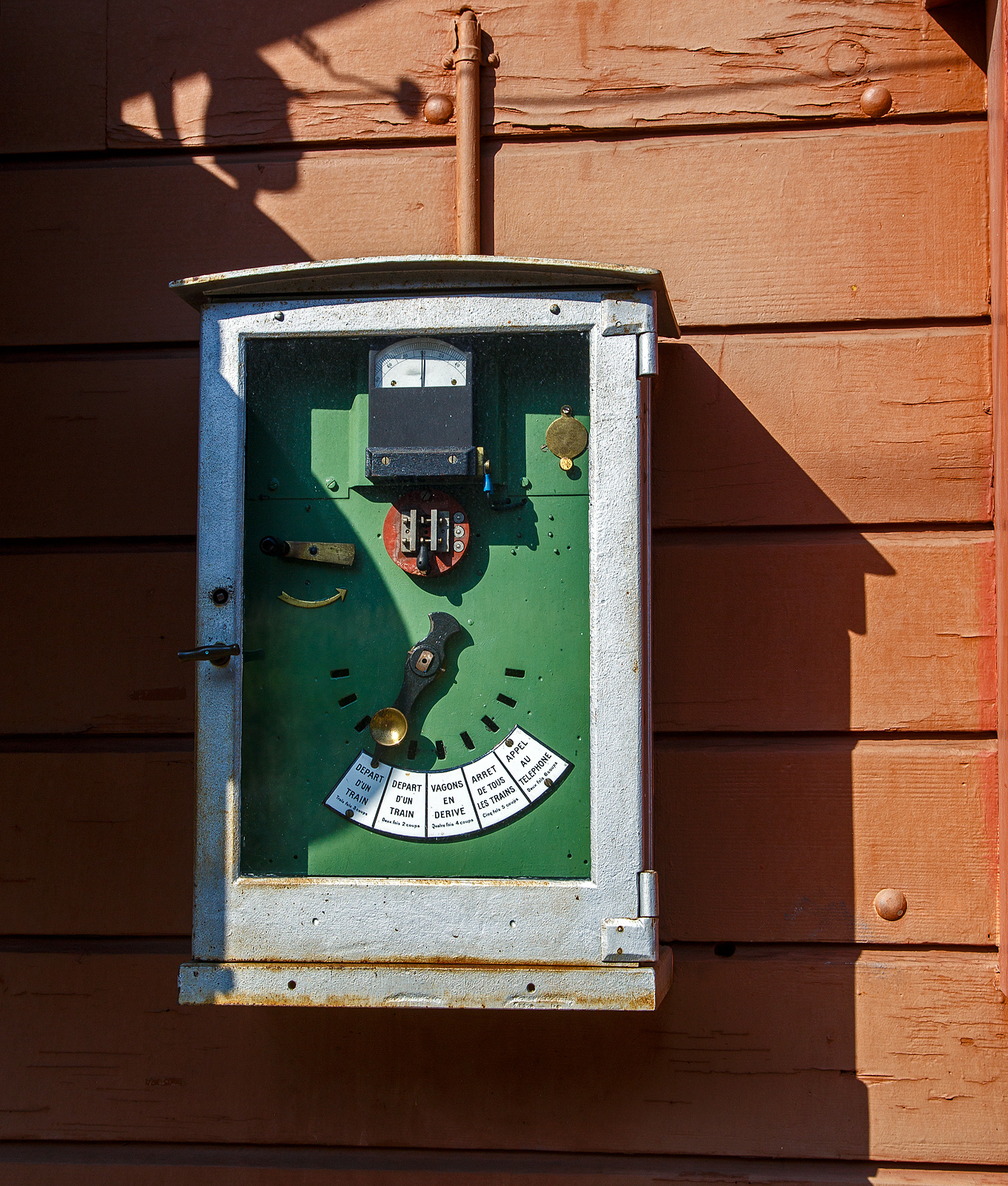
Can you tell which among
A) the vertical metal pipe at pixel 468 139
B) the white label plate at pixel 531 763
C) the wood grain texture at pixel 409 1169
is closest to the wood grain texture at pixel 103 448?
the vertical metal pipe at pixel 468 139

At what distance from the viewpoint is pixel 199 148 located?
203 centimetres

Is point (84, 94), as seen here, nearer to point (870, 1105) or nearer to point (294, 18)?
point (294, 18)

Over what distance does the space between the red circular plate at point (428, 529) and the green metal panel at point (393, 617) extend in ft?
0.04

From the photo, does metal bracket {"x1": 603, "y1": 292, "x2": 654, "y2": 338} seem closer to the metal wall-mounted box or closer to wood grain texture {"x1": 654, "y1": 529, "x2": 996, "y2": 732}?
the metal wall-mounted box

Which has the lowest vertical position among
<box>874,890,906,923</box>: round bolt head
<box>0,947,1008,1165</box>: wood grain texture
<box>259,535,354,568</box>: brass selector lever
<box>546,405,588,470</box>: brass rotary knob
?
<box>0,947,1008,1165</box>: wood grain texture

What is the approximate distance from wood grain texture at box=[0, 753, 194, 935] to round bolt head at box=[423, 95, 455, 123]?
133 cm

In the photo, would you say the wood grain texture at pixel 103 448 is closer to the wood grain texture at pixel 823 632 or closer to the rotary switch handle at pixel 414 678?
the wood grain texture at pixel 823 632

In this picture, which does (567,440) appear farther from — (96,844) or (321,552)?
(96,844)

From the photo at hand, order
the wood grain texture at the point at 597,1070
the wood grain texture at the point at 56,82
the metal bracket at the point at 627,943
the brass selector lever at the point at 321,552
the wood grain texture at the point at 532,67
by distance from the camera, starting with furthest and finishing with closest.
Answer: the wood grain texture at the point at 56,82, the wood grain texture at the point at 532,67, the wood grain texture at the point at 597,1070, the brass selector lever at the point at 321,552, the metal bracket at the point at 627,943

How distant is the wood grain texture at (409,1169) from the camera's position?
1.81m

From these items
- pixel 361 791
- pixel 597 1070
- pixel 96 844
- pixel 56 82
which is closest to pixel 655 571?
pixel 361 791

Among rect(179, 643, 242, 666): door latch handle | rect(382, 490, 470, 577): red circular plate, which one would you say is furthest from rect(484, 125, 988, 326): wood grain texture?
rect(179, 643, 242, 666): door latch handle

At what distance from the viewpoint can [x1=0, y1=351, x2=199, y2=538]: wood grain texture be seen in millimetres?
1985

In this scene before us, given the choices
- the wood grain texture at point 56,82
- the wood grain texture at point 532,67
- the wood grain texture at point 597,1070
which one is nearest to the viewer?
the wood grain texture at point 597,1070
